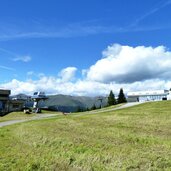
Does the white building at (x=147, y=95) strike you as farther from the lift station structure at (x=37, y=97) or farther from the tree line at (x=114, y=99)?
the lift station structure at (x=37, y=97)

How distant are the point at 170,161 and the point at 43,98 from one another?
94016mm

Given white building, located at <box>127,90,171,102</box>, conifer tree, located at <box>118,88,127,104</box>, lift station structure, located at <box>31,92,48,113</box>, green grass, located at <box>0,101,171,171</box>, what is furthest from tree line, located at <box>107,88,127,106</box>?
green grass, located at <box>0,101,171,171</box>

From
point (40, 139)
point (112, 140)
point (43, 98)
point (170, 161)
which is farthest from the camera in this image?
point (43, 98)

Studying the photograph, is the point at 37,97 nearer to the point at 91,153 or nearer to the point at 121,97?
the point at 121,97

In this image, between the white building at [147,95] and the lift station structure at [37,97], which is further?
the white building at [147,95]

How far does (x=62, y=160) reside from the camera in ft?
57.0

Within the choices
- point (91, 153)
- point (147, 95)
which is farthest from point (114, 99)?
point (91, 153)

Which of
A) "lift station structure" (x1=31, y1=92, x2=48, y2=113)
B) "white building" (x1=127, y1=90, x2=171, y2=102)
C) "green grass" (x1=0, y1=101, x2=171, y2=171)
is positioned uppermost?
"white building" (x1=127, y1=90, x2=171, y2=102)

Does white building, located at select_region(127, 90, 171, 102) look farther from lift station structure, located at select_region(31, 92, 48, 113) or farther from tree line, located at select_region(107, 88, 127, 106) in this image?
lift station structure, located at select_region(31, 92, 48, 113)

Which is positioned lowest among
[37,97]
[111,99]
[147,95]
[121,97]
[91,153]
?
[91,153]

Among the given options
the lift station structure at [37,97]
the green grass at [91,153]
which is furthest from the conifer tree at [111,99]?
the green grass at [91,153]

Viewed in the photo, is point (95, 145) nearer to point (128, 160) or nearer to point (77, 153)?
point (77, 153)

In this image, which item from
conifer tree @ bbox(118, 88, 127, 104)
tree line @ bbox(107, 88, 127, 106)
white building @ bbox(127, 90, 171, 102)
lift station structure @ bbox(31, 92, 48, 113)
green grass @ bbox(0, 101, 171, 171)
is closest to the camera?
green grass @ bbox(0, 101, 171, 171)

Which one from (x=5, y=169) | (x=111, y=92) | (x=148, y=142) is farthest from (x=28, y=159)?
(x=111, y=92)
